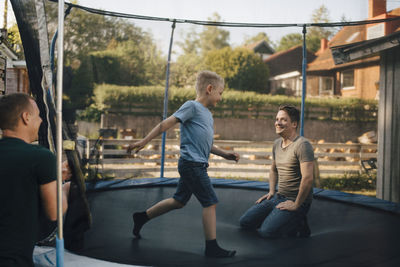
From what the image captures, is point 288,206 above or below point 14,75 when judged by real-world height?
below

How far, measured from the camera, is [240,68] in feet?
8.24

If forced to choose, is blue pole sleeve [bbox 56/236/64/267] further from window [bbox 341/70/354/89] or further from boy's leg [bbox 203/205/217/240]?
window [bbox 341/70/354/89]

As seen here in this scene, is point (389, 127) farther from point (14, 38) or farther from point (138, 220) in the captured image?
point (14, 38)

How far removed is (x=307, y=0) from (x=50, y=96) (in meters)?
1.58

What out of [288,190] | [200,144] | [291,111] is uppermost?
[291,111]

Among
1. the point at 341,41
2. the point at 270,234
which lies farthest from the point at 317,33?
the point at 270,234

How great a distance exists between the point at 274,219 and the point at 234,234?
8.7 inches

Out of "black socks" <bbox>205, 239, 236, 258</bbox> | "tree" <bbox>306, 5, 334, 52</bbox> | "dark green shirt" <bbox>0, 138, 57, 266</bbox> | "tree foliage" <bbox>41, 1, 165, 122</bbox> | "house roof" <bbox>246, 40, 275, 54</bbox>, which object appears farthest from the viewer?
"house roof" <bbox>246, 40, 275, 54</bbox>

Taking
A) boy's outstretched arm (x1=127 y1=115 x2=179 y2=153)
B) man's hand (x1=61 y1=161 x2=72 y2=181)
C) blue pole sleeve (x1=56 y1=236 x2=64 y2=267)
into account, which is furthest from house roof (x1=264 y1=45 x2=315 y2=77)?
blue pole sleeve (x1=56 y1=236 x2=64 y2=267)

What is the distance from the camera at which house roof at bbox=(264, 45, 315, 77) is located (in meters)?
2.43

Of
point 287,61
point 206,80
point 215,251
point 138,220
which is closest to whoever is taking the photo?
point 215,251

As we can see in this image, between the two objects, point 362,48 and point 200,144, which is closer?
point 200,144

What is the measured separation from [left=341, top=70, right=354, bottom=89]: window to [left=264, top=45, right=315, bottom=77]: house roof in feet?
0.83

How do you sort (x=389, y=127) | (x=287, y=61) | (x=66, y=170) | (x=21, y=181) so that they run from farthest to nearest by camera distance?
1. (x=389, y=127)
2. (x=287, y=61)
3. (x=66, y=170)
4. (x=21, y=181)
